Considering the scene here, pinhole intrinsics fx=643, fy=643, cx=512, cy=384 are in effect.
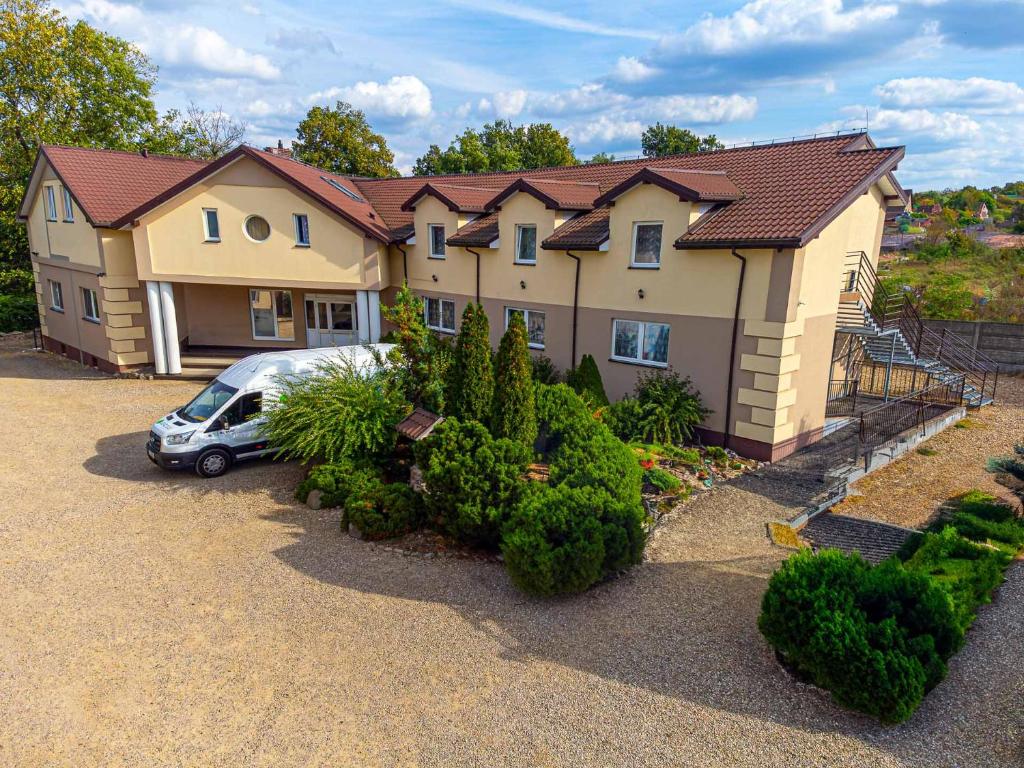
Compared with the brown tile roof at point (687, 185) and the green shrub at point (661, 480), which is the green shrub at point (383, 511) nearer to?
the green shrub at point (661, 480)

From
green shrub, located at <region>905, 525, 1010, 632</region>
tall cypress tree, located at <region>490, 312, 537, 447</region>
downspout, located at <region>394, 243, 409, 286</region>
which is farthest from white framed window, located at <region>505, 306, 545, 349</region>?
green shrub, located at <region>905, 525, 1010, 632</region>

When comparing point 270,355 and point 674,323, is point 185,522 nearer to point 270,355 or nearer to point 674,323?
point 270,355

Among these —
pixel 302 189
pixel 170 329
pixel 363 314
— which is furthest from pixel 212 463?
pixel 302 189

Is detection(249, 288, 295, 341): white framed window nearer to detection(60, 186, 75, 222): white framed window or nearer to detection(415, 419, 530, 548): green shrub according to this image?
detection(60, 186, 75, 222): white framed window

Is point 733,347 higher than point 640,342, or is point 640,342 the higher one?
point 733,347

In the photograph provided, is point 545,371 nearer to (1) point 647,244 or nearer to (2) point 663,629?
(1) point 647,244

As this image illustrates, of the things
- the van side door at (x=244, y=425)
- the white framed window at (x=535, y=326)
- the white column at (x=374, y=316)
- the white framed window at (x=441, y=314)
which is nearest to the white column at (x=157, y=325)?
the white column at (x=374, y=316)

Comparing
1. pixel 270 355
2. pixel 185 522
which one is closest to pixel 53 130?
pixel 270 355
